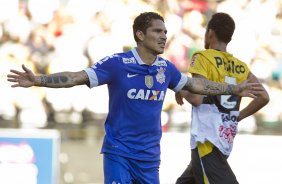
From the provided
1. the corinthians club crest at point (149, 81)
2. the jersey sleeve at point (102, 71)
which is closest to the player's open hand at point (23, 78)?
the jersey sleeve at point (102, 71)

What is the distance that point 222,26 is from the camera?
7004mm

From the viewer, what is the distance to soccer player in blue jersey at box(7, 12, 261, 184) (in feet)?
20.3

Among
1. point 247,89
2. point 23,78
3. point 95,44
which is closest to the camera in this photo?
point 23,78

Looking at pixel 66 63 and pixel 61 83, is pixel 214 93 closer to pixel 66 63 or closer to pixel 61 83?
pixel 61 83

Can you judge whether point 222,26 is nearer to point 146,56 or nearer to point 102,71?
point 146,56

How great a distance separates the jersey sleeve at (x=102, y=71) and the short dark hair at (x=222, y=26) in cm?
114

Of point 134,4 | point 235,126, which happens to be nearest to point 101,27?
point 134,4

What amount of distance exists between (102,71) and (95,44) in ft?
21.2

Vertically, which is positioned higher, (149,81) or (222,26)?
(222,26)

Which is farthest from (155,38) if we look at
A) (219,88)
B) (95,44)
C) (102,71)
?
(95,44)

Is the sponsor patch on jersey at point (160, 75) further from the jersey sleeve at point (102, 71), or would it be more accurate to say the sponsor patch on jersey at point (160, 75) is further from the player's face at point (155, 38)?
the jersey sleeve at point (102, 71)

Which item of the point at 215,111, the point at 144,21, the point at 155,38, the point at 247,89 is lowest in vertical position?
the point at 215,111

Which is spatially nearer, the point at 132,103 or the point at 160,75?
the point at 132,103

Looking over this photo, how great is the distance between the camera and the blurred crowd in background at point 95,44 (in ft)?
40.0
